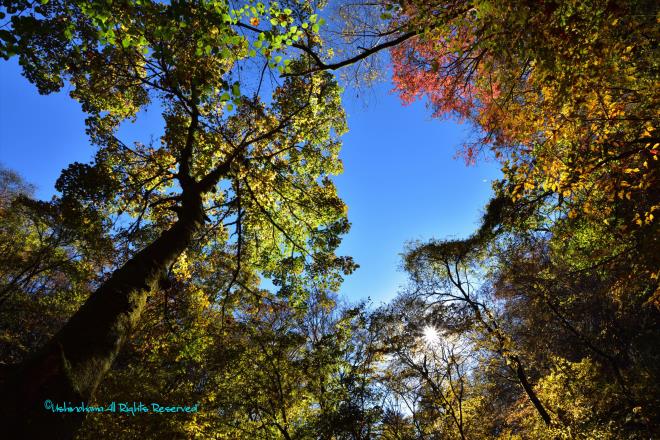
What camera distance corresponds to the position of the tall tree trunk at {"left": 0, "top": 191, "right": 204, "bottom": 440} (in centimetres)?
231

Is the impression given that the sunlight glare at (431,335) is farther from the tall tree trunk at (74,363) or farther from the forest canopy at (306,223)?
the tall tree trunk at (74,363)

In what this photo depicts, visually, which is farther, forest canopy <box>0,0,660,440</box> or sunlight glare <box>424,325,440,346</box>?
sunlight glare <box>424,325,440,346</box>

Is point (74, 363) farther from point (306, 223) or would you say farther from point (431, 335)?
point (431, 335)

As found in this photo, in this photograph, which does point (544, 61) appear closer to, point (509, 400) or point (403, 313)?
point (403, 313)

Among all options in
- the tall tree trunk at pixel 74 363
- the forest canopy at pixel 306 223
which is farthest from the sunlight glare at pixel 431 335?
the tall tree trunk at pixel 74 363

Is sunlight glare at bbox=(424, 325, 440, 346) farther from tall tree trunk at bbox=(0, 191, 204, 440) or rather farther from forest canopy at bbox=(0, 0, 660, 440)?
tall tree trunk at bbox=(0, 191, 204, 440)

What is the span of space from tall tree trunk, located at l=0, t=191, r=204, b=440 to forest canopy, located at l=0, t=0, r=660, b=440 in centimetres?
2

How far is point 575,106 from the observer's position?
164 inches

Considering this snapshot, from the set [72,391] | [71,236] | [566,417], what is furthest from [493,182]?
[71,236]

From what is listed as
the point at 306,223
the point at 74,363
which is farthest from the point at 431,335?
the point at 74,363

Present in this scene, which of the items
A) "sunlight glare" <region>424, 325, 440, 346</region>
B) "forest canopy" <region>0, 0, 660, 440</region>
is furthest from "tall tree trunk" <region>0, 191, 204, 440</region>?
"sunlight glare" <region>424, 325, 440, 346</region>

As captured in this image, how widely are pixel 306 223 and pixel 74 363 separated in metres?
6.93

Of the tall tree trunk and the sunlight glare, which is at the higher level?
the sunlight glare

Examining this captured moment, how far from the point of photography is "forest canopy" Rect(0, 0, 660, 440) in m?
3.49
